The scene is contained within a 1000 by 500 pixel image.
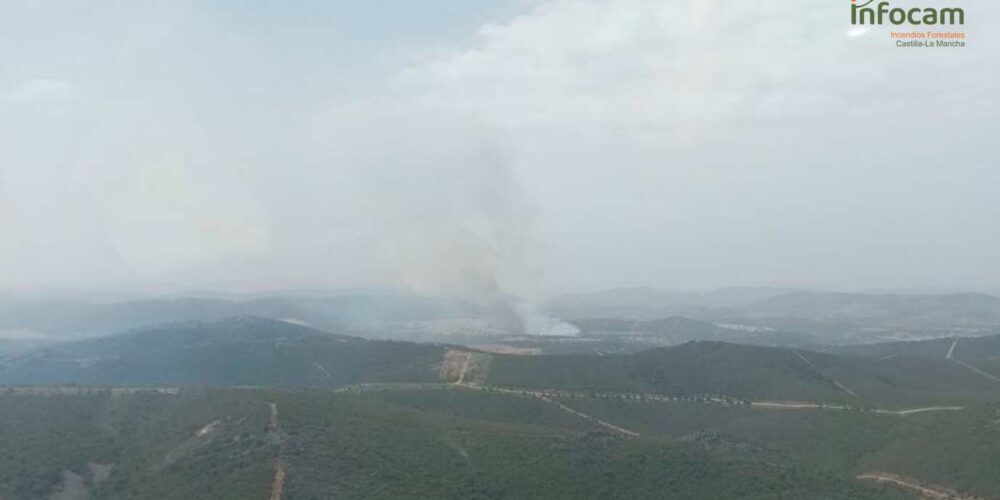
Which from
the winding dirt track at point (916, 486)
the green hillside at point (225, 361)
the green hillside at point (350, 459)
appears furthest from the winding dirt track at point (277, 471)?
the green hillside at point (225, 361)

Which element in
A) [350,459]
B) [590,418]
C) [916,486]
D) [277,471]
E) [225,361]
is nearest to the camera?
[277,471]

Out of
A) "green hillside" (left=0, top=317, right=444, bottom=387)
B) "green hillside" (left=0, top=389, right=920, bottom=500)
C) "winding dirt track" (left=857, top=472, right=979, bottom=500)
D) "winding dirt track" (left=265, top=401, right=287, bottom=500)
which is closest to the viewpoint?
"winding dirt track" (left=265, top=401, right=287, bottom=500)

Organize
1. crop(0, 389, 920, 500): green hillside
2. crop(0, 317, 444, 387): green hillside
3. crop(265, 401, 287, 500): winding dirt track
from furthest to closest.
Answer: crop(0, 317, 444, 387): green hillside → crop(0, 389, 920, 500): green hillside → crop(265, 401, 287, 500): winding dirt track

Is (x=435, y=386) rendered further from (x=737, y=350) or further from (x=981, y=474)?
(x=981, y=474)

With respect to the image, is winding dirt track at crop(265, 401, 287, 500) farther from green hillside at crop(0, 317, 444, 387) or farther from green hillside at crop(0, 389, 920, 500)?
green hillside at crop(0, 317, 444, 387)

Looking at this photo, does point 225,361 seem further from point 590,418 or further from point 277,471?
point 277,471

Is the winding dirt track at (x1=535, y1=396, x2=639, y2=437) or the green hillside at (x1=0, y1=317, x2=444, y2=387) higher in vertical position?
the green hillside at (x1=0, y1=317, x2=444, y2=387)

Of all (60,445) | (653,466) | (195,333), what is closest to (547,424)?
(653,466)

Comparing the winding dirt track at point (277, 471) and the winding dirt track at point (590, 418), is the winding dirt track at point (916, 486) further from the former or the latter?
the winding dirt track at point (277, 471)

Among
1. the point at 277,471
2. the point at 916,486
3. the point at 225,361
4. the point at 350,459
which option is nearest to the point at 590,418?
the point at 916,486

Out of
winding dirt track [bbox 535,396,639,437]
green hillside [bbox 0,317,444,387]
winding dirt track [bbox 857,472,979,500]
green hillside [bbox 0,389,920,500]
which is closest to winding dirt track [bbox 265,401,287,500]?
green hillside [bbox 0,389,920,500]

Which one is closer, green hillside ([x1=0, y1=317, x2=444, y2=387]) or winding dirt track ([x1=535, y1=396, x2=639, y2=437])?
winding dirt track ([x1=535, y1=396, x2=639, y2=437])
